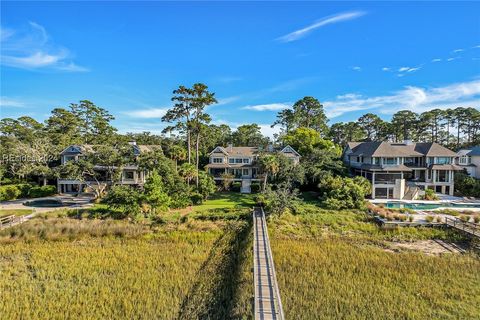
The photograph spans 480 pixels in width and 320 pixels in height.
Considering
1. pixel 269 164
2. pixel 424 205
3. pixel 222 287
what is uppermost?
pixel 269 164

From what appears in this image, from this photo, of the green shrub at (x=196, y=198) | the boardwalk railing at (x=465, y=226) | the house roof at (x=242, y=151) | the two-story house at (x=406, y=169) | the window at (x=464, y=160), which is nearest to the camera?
the boardwalk railing at (x=465, y=226)

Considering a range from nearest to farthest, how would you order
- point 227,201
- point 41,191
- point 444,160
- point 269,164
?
point 227,201 < point 269,164 < point 41,191 < point 444,160

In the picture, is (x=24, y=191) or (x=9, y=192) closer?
(x=9, y=192)

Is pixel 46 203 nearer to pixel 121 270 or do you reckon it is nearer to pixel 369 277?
pixel 121 270

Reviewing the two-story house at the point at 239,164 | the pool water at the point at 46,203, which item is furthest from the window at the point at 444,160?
the pool water at the point at 46,203

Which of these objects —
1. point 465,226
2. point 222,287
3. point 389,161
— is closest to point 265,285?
point 222,287

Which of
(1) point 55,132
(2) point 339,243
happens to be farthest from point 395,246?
(1) point 55,132

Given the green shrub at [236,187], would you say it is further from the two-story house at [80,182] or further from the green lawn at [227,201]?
the two-story house at [80,182]

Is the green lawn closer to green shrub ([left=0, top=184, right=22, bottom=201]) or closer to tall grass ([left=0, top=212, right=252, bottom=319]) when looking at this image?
tall grass ([left=0, top=212, right=252, bottom=319])
